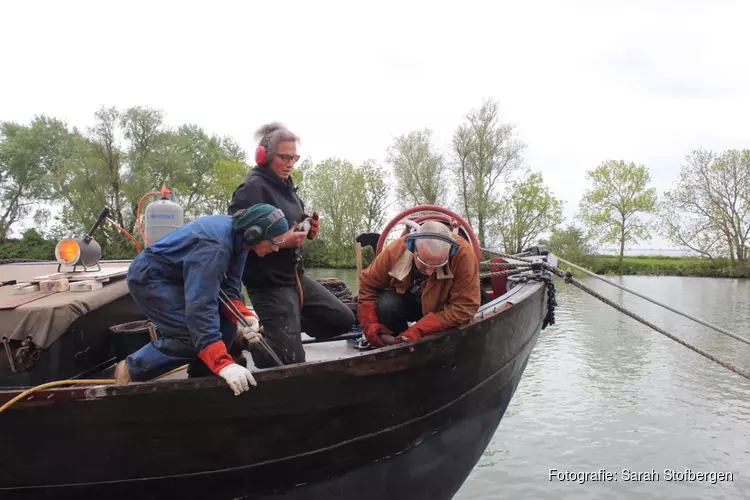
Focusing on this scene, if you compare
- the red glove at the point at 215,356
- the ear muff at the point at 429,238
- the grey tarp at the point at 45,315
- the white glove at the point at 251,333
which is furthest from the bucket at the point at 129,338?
the ear muff at the point at 429,238

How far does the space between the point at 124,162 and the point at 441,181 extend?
16.8 metres

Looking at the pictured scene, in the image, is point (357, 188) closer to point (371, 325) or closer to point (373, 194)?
point (373, 194)

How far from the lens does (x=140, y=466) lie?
2.14m

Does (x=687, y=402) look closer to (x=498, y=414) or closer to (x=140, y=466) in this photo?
(x=498, y=414)

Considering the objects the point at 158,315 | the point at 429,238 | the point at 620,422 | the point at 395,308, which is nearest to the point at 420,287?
the point at 395,308

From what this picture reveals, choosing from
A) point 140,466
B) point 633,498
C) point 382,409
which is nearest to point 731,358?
point 633,498

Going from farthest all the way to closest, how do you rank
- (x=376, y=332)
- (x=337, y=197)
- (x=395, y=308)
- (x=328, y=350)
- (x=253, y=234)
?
(x=337, y=197), (x=328, y=350), (x=395, y=308), (x=376, y=332), (x=253, y=234)

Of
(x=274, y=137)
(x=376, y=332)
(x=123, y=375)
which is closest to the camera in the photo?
(x=123, y=375)

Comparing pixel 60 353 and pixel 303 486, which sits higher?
pixel 60 353

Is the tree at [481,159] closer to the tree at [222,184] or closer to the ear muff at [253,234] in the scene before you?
the tree at [222,184]

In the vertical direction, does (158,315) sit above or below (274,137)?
below

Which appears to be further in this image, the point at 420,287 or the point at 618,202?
the point at 618,202

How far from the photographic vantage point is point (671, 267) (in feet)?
88.7

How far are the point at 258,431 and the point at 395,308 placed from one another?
119 centimetres
